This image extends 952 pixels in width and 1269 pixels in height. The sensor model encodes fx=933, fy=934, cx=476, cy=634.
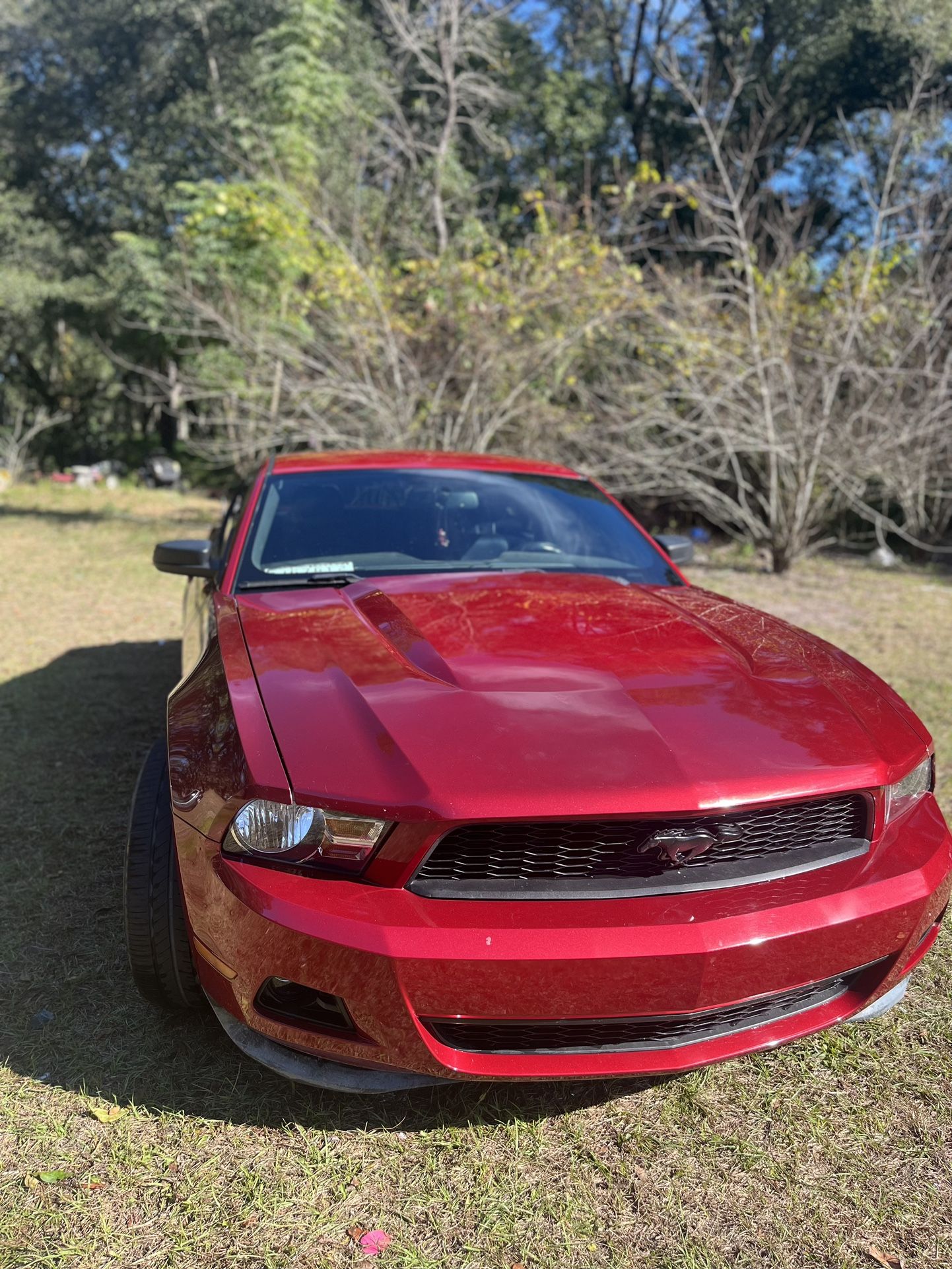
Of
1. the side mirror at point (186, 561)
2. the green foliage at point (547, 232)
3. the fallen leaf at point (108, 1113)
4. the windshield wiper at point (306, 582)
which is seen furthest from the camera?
the green foliage at point (547, 232)

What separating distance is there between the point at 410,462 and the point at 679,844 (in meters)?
2.32

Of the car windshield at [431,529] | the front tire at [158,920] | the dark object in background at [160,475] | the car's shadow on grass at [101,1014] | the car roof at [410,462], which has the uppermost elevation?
the car roof at [410,462]

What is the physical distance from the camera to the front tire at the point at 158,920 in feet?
7.19

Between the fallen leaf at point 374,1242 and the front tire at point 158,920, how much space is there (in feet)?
2.31

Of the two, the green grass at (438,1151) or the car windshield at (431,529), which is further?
the car windshield at (431,529)

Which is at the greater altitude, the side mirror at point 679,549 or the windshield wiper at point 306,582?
the side mirror at point 679,549

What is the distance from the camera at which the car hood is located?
178 centimetres

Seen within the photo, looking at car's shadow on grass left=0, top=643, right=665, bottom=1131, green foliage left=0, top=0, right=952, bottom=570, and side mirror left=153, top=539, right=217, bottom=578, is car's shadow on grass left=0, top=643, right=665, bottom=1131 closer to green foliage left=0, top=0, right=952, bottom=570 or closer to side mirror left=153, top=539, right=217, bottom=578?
side mirror left=153, top=539, right=217, bottom=578

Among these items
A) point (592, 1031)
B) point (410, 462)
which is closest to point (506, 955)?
point (592, 1031)

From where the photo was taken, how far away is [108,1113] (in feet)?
6.78

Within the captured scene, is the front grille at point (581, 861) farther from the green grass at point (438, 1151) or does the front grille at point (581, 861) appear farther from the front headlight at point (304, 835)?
the green grass at point (438, 1151)

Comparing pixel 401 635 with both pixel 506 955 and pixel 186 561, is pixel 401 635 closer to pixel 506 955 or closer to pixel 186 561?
pixel 506 955

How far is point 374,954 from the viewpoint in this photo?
5.52 ft

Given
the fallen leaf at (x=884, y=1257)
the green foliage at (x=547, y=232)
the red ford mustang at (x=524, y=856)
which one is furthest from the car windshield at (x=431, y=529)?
the green foliage at (x=547, y=232)
